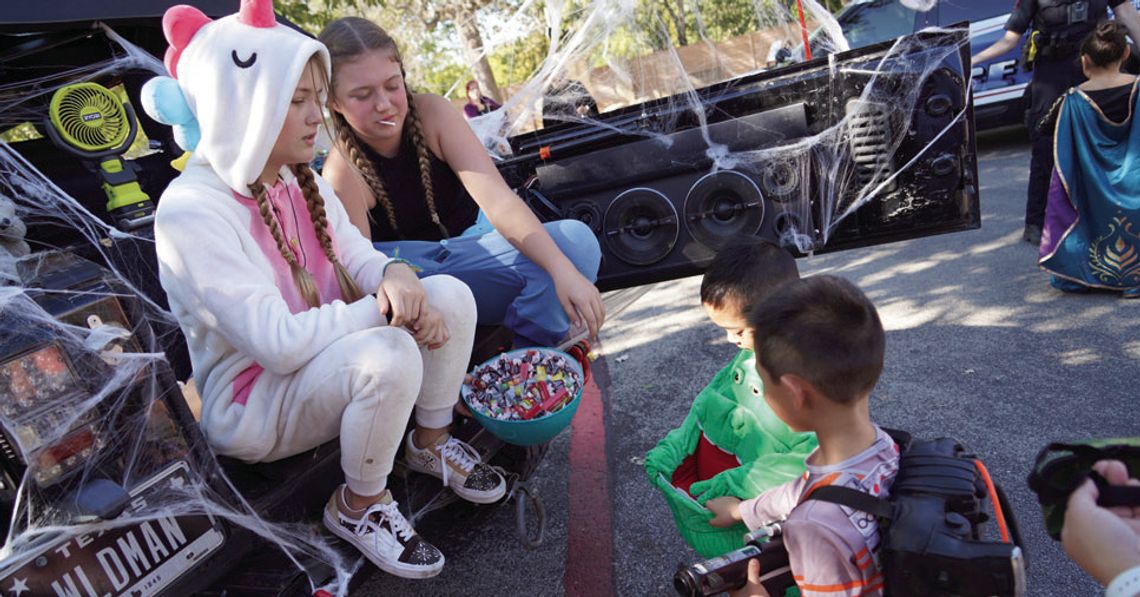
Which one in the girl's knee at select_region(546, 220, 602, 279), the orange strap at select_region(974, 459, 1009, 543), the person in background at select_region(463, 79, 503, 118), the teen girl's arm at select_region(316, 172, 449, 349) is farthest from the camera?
the person in background at select_region(463, 79, 503, 118)

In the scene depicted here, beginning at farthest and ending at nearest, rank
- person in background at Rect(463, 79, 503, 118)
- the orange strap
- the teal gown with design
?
person in background at Rect(463, 79, 503, 118) < the teal gown with design < the orange strap

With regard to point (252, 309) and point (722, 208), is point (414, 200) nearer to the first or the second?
point (252, 309)

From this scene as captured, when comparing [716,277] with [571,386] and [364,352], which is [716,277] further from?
[364,352]

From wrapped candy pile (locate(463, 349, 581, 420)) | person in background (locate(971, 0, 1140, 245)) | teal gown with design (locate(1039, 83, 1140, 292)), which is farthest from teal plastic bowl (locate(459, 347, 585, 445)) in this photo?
person in background (locate(971, 0, 1140, 245))

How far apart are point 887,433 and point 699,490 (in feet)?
1.75

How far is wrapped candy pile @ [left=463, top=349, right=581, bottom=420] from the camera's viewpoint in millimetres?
2291

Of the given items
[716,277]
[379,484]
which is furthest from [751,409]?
[379,484]

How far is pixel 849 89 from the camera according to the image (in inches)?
134

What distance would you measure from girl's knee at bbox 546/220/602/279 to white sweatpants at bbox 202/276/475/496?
0.97m

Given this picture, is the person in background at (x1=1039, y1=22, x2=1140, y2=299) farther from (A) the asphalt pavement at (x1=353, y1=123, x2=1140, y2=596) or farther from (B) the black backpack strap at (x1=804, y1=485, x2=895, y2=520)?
(B) the black backpack strap at (x1=804, y1=485, x2=895, y2=520)

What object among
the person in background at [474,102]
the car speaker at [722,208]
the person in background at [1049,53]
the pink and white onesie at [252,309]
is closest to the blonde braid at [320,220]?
the pink and white onesie at [252,309]

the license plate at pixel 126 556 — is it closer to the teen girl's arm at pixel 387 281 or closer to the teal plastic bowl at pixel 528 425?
the teen girl's arm at pixel 387 281

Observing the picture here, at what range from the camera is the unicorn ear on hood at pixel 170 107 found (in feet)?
5.87

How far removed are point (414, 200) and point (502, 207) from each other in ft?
1.53
